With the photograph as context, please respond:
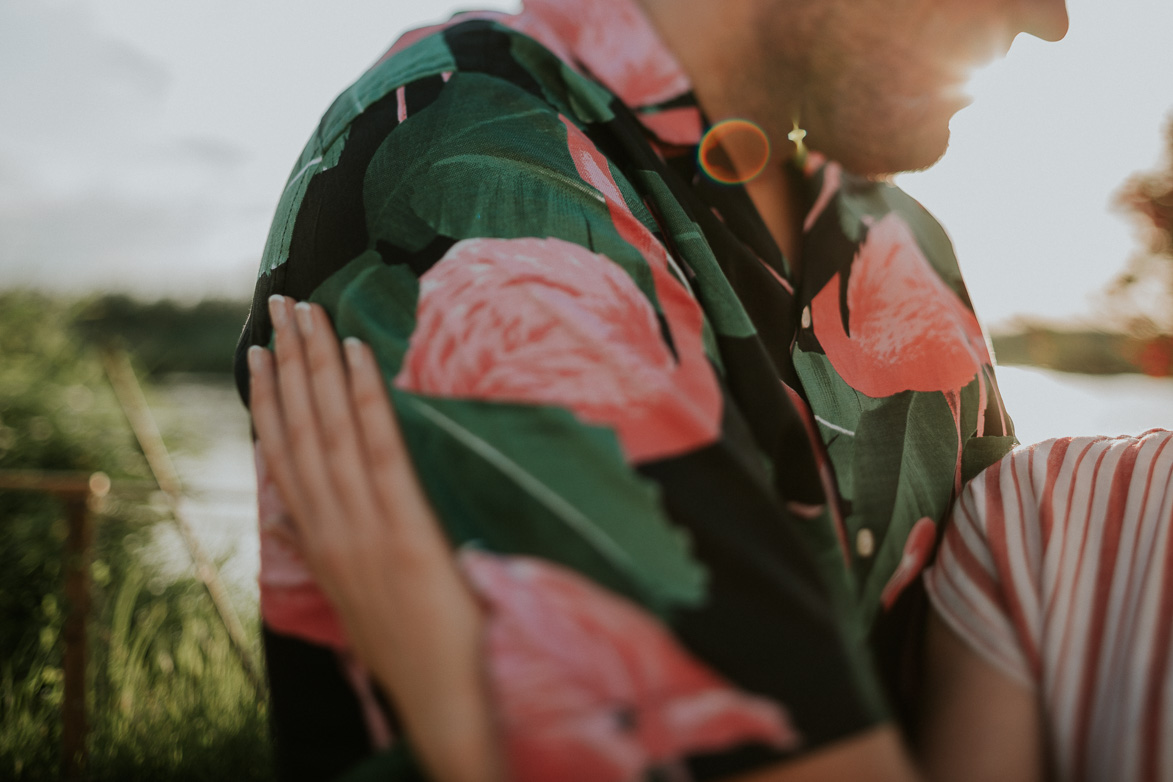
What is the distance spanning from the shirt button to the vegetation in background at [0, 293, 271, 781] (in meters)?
2.65

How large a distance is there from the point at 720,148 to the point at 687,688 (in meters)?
0.99

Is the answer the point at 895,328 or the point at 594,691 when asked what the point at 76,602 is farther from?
the point at 895,328

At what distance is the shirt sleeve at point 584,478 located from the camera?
0.53 meters

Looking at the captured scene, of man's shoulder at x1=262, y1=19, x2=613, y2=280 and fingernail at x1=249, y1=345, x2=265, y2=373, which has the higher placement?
man's shoulder at x1=262, y1=19, x2=613, y2=280

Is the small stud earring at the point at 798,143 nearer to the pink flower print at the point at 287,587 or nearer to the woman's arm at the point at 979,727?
the woman's arm at the point at 979,727

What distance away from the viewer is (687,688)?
54 cm

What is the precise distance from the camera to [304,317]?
0.76 m

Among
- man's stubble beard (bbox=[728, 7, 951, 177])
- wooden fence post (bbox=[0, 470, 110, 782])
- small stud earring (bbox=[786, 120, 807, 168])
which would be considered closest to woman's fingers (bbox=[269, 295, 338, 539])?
man's stubble beard (bbox=[728, 7, 951, 177])

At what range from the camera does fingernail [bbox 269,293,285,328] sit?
78 cm

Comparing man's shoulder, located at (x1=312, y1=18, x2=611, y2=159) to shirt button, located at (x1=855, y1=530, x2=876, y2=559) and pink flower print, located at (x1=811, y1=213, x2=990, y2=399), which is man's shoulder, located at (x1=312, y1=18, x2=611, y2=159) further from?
shirt button, located at (x1=855, y1=530, x2=876, y2=559)

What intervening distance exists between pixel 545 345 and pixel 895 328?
0.84 metres

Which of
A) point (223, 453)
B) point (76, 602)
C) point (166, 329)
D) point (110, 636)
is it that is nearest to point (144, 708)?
point (110, 636)

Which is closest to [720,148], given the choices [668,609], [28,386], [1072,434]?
[1072,434]

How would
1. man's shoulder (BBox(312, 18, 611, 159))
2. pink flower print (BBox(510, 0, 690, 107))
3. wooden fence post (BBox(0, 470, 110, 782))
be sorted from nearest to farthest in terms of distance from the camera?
man's shoulder (BBox(312, 18, 611, 159))
pink flower print (BBox(510, 0, 690, 107))
wooden fence post (BBox(0, 470, 110, 782))
